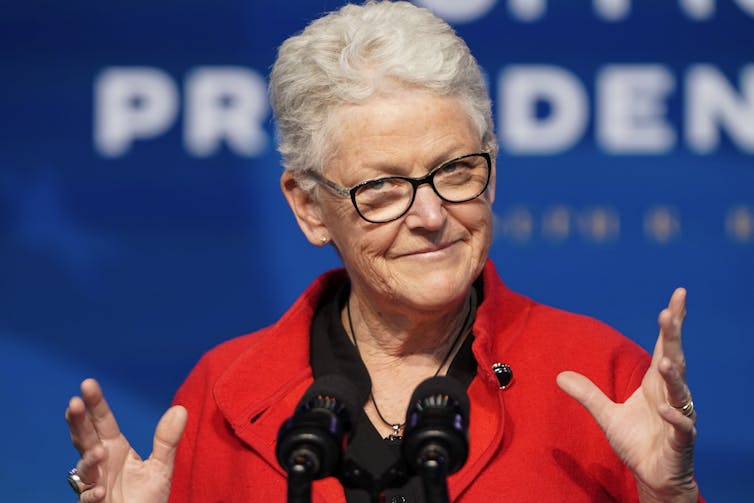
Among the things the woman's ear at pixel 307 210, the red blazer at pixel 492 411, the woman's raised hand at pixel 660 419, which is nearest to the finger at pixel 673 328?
the woman's raised hand at pixel 660 419

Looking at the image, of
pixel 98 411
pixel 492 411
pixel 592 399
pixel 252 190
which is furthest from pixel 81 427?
pixel 252 190

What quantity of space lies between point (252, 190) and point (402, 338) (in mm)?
1416

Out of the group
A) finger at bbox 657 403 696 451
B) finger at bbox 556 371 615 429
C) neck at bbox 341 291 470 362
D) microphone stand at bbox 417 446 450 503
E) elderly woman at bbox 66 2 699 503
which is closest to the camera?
microphone stand at bbox 417 446 450 503

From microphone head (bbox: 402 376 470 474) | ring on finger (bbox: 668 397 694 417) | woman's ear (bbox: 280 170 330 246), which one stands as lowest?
ring on finger (bbox: 668 397 694 417)

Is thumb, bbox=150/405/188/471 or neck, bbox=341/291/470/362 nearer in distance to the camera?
thumb, bbox=150/405/188/471

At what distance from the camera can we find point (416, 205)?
201 cm

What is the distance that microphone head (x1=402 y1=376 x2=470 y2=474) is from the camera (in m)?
1.46

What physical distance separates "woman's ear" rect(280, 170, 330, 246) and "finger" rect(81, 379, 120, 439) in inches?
22.0

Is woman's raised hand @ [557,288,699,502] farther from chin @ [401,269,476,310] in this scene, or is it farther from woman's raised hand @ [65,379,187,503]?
woman's raised hand @ [65,379,187,503]

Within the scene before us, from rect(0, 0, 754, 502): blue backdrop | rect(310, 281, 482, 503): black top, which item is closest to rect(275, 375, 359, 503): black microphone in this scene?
rect(310, 281, 482, 503): black top

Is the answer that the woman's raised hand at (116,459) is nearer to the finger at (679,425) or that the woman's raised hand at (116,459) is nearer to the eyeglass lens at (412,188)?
the eyeglass lens at (412,188)

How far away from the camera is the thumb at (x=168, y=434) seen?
6.16ft

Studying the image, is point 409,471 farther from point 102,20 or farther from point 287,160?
point 102,20

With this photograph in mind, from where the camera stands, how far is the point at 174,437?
74.2 inches
